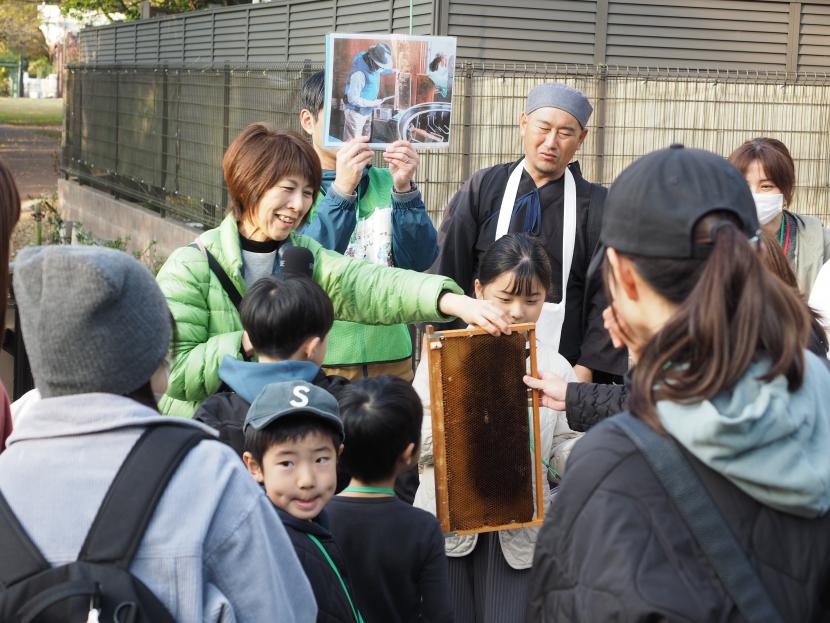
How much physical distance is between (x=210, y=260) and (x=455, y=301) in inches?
33.4

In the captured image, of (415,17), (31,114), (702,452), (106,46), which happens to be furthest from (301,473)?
(31,114)

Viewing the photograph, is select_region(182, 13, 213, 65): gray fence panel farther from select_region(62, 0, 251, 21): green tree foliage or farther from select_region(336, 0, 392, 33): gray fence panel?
select_region(62, 0, 251, 21): green tree foliage

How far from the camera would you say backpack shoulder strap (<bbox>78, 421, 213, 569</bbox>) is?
193 cm

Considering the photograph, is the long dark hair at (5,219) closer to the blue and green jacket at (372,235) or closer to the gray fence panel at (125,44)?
the blue and green jacket at (372,235)

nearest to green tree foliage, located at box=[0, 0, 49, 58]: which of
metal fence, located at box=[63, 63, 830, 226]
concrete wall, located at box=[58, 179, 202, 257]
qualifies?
concrete wall, located at box=[58, 179, 202, 257]

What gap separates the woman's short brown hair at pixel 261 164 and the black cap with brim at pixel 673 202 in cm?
216

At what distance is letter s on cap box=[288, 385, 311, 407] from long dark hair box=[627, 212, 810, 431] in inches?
52.3

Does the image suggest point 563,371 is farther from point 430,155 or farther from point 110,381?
point 430,155

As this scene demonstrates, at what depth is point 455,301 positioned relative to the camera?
148 inches

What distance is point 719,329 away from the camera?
1.83 m

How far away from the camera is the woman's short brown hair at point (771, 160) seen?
546 centimetres

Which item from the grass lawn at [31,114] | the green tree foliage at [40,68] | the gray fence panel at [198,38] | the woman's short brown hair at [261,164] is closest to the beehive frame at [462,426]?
the woman's short brown hair at [261,164]

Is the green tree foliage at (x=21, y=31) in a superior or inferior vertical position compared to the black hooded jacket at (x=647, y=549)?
superior

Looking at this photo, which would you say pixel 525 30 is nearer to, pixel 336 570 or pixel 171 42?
pixel 336 570
